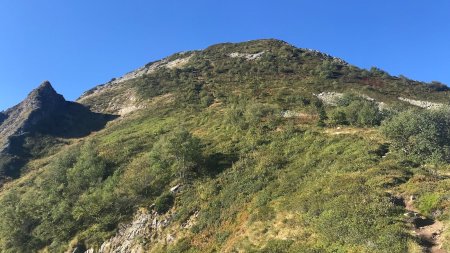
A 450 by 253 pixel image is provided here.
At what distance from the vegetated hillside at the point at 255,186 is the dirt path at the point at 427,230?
0.32ft

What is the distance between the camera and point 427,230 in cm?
2305

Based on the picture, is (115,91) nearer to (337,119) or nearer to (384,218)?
(337,119)

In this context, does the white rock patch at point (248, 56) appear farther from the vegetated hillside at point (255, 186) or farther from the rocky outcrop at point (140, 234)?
the rocky outcrop at point (140, 234)

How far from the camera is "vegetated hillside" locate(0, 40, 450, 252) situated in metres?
26.0

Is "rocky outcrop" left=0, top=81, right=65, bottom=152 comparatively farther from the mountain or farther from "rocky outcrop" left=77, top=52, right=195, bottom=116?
"rocky outcrop" left=77, top=52, right=195, bottom=116

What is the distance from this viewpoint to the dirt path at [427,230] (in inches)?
838

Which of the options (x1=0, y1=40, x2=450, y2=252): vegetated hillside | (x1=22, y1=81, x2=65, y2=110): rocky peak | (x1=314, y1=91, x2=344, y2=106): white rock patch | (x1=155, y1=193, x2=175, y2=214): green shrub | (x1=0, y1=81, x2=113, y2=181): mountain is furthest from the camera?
(x1=22, y1=81, x2=65, y2=110): rocky peak

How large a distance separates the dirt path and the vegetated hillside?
98 millimetres

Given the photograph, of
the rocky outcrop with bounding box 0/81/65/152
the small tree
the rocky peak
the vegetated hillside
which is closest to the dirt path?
the vegetated hillside

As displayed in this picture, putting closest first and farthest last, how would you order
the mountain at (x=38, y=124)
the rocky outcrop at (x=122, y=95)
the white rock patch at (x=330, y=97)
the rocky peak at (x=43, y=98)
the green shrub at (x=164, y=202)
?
the green shrub at (x=164, y=202)
the white rock patch at (x=330, y=97)
the mountain at (x=38, y=124)
the rocky outcrop at (x=122, y=95)
the rocky peak at (x=43, y=98)

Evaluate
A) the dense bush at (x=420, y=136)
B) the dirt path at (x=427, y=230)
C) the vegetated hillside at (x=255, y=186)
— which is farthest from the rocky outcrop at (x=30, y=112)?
the dirt path at (x=427, y=230)

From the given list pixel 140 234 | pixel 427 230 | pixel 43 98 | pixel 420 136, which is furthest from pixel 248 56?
pixel 427 230

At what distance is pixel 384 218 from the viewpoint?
2467 centimetres

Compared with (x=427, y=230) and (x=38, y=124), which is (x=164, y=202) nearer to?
(x=427, y=230)
